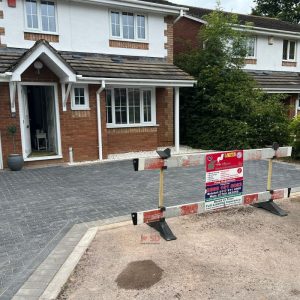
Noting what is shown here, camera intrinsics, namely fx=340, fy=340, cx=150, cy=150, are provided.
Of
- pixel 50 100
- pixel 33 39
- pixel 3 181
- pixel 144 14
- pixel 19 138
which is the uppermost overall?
pixel 144 14

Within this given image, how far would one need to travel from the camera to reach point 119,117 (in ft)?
43.2

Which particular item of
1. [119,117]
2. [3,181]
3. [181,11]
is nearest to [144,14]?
[181,11]

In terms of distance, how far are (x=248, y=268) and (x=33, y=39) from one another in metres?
10.4

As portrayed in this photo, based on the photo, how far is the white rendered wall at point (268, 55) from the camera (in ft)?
62.6

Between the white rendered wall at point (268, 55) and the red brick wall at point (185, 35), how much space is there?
3.35m

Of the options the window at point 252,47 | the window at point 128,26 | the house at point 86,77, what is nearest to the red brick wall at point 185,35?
the house at point 86,77

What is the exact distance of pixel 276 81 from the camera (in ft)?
59.3

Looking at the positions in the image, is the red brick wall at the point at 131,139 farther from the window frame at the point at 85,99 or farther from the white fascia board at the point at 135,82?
the white fascia board at the point at 135,82

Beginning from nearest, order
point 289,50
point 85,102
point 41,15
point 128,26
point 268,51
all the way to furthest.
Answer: point 41,15
point 85,102
point 128,26
point 268,51
point 289,50

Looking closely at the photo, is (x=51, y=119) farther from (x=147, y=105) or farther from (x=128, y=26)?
(x=128, y=26)

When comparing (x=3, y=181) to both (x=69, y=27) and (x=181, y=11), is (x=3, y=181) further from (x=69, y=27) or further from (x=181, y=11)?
(x=181, y=11)

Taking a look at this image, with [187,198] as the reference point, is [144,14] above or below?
above

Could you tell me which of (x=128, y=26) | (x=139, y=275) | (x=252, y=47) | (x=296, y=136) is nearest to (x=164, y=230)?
(x=139, y=275)

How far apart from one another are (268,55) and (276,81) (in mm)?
2265
